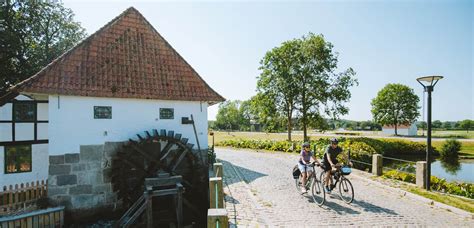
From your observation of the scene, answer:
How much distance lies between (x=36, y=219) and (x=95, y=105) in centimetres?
386

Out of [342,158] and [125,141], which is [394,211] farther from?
[125,141]

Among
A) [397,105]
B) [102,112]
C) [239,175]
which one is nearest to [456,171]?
[239,175]

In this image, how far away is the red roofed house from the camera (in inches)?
324

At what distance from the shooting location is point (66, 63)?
349 inches

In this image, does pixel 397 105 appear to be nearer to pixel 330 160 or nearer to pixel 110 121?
pixel 330 160

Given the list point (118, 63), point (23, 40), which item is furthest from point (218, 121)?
point (118, 63)

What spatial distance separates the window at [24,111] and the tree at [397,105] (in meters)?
52.1

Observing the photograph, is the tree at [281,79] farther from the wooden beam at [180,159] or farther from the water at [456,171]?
the wooden beam at [180,159]

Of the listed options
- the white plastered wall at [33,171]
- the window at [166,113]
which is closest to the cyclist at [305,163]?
the window at [166,113]

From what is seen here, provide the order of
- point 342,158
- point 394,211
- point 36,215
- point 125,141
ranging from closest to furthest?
1. point 394,211
2. point 36,215
3. point 125,141
4. point 342,158

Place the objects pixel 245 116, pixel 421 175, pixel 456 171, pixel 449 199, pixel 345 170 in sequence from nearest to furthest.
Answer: pixel 345 170 → pixel 449 199 → pixel 421 175 → pixel 456 171 → pixel 245 116

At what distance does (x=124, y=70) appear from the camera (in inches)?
381

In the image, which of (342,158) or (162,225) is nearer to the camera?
(162,225)

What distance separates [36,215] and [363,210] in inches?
371
